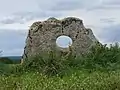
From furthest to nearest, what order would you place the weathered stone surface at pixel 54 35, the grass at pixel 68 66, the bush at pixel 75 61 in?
the weathered stone surface at pixel 54 35 < the bush at pixel 75 61 < the grass at pixel 68 66

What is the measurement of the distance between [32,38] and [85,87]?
10594 mm

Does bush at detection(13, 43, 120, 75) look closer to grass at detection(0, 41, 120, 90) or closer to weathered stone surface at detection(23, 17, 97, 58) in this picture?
grass at detection(0, 41, 120, 90)

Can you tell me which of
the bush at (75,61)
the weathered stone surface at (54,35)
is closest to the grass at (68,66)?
the bush at (75,61)

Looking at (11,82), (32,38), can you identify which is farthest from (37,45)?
(11,82)

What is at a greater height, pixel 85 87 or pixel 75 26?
pixel 75 26

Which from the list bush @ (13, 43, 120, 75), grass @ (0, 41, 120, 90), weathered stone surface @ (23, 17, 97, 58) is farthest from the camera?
weathered stone surface @ (23, 17, 97, 58)

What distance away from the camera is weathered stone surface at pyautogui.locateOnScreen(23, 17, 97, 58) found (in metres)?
20.8

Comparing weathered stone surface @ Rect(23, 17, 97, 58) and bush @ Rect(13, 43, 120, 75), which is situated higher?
weathered stone surface @ Rect(23, 17, 97, 58)

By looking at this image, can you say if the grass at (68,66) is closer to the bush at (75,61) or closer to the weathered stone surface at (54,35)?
the bush at (75,61)

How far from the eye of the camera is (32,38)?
20891 millimetres

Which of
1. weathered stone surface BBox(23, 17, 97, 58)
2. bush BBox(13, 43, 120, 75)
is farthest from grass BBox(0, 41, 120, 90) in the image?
weathered stone surface BBox(23, 17, 97, 58)

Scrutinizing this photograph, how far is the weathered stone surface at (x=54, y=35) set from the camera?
20.8 metres

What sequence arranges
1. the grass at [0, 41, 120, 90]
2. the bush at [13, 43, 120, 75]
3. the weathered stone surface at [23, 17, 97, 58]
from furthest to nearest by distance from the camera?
the weathered stone surface at [23, 17, 97, 58], the bush at [13, 43, 120, 75], the grass at [0, 41, 120, 90]

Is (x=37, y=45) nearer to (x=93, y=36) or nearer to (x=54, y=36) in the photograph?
(x=54, y=36)
